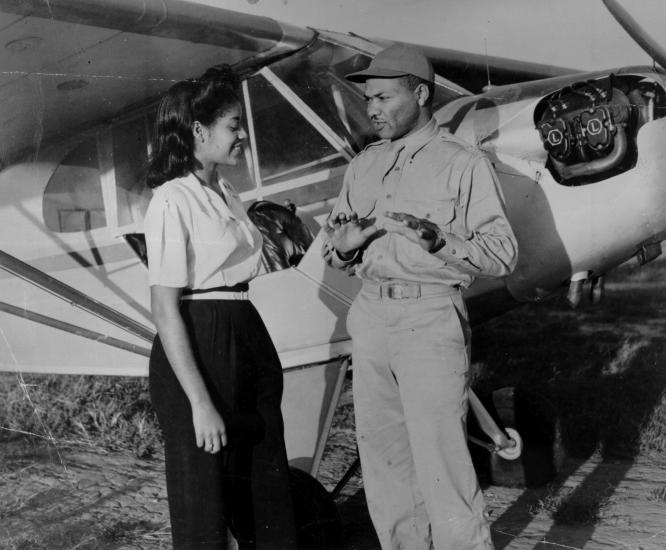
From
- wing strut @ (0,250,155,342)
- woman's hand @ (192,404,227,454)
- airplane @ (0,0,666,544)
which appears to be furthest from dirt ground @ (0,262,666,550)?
woman's hand @ (192,404,227,454)

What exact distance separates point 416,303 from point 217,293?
569 mm

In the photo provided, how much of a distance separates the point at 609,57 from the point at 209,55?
191 cm

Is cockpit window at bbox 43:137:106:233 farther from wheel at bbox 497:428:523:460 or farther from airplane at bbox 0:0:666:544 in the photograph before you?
wheel at bbox 497:428:523:460

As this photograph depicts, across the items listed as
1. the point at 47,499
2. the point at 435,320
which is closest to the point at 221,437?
the point at 435,320

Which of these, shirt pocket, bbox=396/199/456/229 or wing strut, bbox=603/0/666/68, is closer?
shirt pocket, bbox=396/199/456/229

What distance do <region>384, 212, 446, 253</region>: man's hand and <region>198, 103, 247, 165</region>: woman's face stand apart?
0.52 m

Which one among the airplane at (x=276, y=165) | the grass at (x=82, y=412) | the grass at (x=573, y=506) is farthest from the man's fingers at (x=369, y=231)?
the grass at (x=82, y=412)

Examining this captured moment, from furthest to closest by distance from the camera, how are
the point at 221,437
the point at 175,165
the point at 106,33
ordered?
the point at 106,33
the point at 175,165
the point at 221,437

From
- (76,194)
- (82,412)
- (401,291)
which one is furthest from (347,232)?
(82,412)

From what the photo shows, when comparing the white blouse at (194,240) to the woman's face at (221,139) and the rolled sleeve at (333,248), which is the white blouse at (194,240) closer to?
the woman's face at (221,139)

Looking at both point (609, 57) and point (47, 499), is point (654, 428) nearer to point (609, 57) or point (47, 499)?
point (609, 57)

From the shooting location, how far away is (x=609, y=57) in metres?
3.79

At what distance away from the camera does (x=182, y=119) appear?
2.19 metres

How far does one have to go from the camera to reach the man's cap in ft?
7.46
